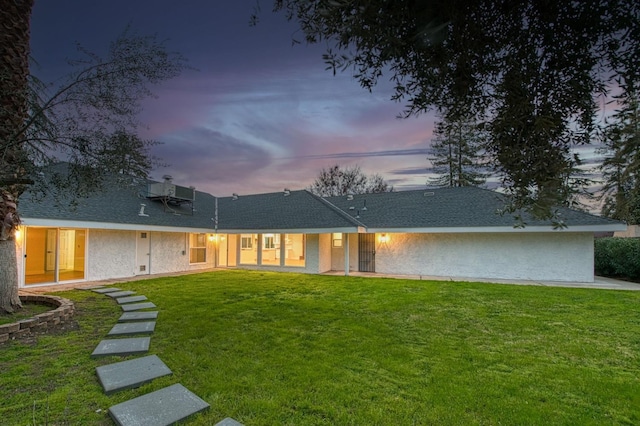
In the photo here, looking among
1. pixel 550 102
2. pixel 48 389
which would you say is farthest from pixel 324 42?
pixel 48 389

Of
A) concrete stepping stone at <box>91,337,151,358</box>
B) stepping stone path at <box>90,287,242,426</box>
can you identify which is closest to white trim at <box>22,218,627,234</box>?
stepping stone path at <box>90,287,242,426</box>

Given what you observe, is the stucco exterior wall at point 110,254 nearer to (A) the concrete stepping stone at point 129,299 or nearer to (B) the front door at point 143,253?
(B) the front door at point 143,253

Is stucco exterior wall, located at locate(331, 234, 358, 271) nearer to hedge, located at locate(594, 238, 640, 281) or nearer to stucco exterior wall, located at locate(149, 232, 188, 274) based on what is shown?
stucco exterior wall, located at locate(149, 232, 188, 274)

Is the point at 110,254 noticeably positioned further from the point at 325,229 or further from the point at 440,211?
the point at 440,211

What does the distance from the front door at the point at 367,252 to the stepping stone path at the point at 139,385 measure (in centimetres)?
1090

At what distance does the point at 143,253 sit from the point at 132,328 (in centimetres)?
889

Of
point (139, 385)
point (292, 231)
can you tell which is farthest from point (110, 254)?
point (139, 385)

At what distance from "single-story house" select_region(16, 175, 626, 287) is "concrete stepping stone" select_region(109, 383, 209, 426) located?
9325mm

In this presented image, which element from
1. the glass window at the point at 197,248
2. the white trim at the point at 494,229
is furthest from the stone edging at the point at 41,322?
the white trim at the point at 494,229

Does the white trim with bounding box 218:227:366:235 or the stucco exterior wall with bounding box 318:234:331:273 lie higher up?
the white trim with bounding box 218:227:366:235

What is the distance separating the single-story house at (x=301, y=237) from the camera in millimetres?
11664

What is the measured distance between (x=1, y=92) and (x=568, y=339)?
981 cm

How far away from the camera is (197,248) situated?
15938 mm

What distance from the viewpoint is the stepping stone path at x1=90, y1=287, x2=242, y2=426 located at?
2834mm
